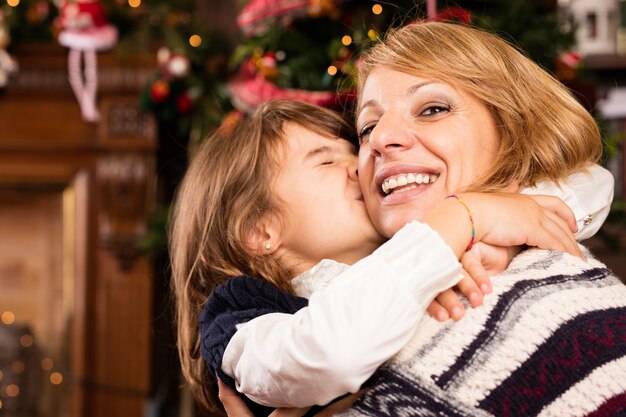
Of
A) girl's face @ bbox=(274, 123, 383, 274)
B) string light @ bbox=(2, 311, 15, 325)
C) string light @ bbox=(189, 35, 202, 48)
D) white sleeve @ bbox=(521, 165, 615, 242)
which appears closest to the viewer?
white sleeve @ bbox=(521, 165, 615, 242)

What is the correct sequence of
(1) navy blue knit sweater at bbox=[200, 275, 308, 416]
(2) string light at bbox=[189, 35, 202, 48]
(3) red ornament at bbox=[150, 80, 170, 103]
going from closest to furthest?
(1) navy blue knit sweater at bbox=[200, 275, 308, 416] → (3) red ornament at bbox=[150, 80, 170, 103] → (2) string light at bbox=[189, 35, 202, 48]

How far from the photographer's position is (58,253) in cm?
362

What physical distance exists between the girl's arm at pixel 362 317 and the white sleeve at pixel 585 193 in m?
0.26

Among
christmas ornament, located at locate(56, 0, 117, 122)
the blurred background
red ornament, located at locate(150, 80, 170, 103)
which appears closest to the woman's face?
the blurred background

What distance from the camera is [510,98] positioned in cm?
132

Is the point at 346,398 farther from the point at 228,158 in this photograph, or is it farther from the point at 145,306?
the point at 145,306

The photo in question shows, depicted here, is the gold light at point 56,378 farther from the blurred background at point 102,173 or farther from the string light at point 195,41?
the string light at point 195,41

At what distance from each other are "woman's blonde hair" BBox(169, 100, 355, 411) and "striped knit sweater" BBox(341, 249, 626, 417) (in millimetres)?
434

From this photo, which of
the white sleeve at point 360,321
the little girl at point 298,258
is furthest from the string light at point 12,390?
the white sleeve at point 360,321

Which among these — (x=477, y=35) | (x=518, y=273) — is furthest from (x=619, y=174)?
(x=518, y=273)

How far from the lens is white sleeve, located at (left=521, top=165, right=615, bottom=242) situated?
1.35 m

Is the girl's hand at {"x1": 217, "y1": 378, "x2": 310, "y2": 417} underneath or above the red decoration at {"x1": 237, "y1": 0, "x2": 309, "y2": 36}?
underneath

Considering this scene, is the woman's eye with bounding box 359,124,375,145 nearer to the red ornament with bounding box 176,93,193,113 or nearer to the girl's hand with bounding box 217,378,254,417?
the girl's hand with bounding box 217,378,254,417

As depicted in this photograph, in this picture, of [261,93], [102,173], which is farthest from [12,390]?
[261,93]
